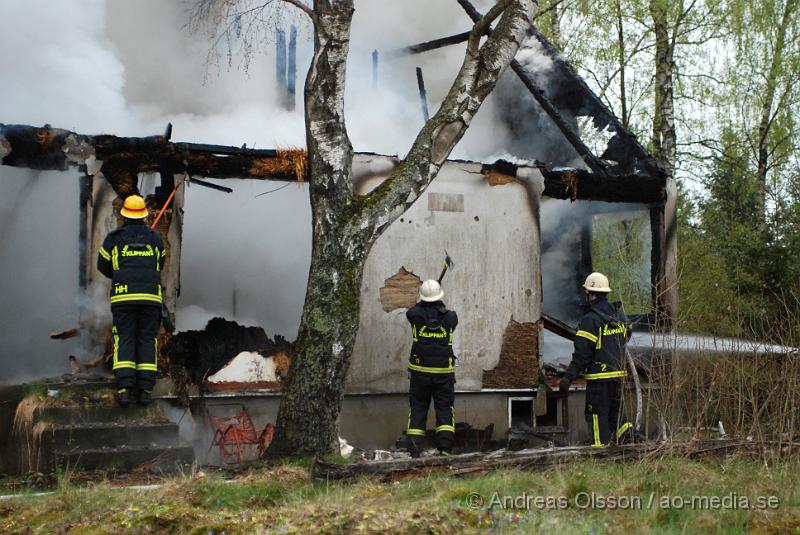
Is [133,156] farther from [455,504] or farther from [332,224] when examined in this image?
[455,504]

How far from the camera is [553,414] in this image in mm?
10492

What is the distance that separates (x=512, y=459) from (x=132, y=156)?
4863 millimetres

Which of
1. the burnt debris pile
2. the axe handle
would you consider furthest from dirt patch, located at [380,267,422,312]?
the burnt debris pile

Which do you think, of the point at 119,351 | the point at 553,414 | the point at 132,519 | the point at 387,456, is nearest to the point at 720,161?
the point at 553,414

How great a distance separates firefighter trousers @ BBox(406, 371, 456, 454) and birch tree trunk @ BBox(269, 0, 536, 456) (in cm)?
141

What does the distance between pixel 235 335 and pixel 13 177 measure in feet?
9.20

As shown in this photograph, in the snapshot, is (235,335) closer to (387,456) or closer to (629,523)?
(387,456)

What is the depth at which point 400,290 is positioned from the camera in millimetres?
9734

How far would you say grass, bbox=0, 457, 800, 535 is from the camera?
474 centimetres

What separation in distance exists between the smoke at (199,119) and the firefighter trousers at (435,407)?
77.0 inches

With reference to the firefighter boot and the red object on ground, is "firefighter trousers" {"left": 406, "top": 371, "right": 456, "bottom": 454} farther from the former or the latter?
the firefighter boot

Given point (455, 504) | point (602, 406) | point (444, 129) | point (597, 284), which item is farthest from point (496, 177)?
point (455, 504)

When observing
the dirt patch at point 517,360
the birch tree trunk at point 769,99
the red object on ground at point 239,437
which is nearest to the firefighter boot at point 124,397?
the red object on ground at point 239,437

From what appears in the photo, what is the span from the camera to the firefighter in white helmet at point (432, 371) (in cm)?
849
